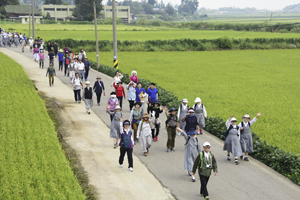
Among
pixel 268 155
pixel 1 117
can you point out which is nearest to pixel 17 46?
pixel 1 117

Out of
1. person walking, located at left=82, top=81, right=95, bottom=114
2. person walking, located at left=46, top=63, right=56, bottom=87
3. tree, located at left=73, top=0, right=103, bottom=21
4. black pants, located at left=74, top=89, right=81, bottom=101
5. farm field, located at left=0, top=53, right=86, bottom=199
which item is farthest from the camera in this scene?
tree, located at left=73, top=0, right=103, bottom=21

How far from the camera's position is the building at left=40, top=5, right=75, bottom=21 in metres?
134

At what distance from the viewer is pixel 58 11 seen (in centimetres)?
13538

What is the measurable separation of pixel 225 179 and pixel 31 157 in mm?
5968

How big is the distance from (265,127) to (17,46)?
40086 millimetres

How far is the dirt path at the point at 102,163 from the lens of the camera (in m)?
10.3

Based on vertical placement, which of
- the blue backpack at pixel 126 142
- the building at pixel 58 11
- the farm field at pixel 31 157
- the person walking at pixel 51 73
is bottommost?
the farm field at pixel 31 157

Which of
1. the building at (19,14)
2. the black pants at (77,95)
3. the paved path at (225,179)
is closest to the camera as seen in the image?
the paved path at (225,179)

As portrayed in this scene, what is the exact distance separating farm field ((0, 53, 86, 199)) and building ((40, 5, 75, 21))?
4794 inches

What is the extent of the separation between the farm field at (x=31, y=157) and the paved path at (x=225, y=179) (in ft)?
9.11

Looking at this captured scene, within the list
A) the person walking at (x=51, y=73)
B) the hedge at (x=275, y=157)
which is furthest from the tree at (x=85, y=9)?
the hedge at (x=275, y=157)

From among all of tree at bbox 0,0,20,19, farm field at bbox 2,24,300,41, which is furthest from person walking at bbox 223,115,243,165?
tree at bbox 0,0,20,19

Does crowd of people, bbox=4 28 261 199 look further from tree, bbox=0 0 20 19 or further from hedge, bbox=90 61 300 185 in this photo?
tree, bbox=0 0 20 19

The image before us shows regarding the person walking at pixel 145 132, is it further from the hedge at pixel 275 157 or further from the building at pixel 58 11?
the building at pixel 58 11
